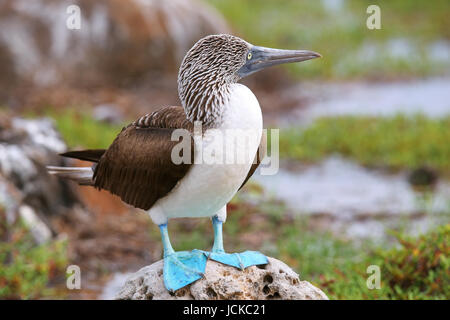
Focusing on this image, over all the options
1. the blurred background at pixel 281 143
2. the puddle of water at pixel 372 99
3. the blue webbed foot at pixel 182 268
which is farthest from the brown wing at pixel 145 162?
the puddle of water at pixel 372 99

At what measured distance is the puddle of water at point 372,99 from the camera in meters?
9.93

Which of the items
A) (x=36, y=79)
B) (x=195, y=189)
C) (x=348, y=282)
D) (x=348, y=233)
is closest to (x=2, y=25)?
(x=36, y=79)

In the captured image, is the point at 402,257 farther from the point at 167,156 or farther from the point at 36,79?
the point at 36,79

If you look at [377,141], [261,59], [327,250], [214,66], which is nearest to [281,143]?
[377,141]

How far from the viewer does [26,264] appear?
5.03 meters

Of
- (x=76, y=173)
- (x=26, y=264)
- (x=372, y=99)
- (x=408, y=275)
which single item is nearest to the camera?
(x=76, y=173)

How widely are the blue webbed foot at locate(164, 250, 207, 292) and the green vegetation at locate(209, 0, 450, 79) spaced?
8980mm

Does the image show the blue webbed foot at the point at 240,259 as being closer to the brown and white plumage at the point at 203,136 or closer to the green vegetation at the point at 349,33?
the brown and white plumage at the point at 203,136

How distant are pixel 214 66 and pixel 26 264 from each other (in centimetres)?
288

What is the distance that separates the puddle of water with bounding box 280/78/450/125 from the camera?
9.93 metres

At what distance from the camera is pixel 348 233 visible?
20.6ft

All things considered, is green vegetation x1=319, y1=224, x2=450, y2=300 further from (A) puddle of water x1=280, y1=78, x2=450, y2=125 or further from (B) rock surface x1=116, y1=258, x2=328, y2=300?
(A) puddle of water x1=280, y1=78, x2=450, y2=125

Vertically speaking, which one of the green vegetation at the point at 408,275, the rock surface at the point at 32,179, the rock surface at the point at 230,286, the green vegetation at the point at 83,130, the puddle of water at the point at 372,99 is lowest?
the green vegetation at the point at 408,275

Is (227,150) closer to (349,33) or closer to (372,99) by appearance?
(372,99)
